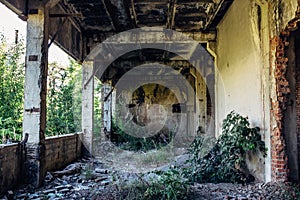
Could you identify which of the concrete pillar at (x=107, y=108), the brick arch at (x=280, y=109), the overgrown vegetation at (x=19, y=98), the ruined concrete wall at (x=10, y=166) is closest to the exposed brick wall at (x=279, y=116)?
the brick arch at (x=280, y=109)

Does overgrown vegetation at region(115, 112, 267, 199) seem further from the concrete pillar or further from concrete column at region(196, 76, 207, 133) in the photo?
the concrete pillar

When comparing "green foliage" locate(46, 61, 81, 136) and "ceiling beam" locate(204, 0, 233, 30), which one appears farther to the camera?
"green foliage" locate(46, 61, 81, 136)

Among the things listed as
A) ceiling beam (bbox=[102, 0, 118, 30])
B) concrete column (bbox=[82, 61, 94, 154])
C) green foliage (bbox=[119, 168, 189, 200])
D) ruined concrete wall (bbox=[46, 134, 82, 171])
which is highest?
ceiling beam (bbox=[102, 0, 118, 30])

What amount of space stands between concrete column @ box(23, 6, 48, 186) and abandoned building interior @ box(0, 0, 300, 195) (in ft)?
0.05

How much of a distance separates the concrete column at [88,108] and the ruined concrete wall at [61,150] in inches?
13.8

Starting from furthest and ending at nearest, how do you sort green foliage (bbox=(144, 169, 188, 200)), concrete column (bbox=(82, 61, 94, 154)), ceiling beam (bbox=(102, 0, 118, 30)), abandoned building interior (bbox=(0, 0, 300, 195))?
concrete column (bbox=(82, 61, 94, 154))
ceiling beam (bbox=(102, 0, 118, 30))
abandoned building interior (bbox=(0, 0, 300, 195))
green foliage (bbox=(144, 169, 188, 200))

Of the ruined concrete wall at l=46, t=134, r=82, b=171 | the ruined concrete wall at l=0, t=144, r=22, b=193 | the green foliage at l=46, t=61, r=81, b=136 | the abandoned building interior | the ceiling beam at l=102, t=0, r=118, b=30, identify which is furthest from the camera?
the green foliage at l=46, t=61, r=81, b=136

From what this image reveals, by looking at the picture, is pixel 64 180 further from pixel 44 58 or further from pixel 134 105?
pixel 134 105

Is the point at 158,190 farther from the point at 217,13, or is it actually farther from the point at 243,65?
the point at 217,13

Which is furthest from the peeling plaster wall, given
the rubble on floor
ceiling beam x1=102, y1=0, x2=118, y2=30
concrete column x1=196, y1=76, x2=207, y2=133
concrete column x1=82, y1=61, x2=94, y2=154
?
concrete column x1=82, y1=61, x2=94, y2=154

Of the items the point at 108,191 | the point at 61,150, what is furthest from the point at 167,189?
the point at 61,150

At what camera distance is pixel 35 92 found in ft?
15.3

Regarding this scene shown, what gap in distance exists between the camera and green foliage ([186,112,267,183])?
15.4ft

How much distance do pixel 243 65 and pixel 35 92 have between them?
3.98m
